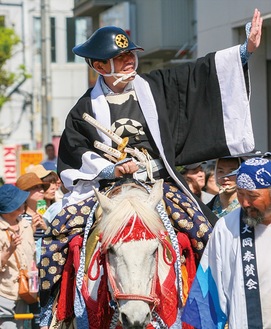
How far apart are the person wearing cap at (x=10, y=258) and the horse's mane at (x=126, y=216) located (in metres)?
2.87

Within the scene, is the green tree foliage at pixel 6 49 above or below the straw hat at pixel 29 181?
above

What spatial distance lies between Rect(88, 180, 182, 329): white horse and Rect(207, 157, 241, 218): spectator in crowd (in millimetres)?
2018

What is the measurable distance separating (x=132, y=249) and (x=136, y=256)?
7cm

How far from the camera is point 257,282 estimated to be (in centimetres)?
539

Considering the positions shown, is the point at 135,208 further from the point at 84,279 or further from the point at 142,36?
the point at 142,36

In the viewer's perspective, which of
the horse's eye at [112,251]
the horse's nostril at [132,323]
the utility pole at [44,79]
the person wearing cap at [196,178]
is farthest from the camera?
the utility pole at [44,79]

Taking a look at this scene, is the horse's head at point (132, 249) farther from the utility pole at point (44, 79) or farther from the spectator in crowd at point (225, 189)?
the utility pole at point (44, 79)

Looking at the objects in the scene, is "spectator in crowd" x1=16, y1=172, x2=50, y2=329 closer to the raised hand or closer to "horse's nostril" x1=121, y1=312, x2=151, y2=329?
the raised hand

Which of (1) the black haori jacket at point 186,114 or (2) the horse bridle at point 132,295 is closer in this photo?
(2) the horse bridle at point 132,295

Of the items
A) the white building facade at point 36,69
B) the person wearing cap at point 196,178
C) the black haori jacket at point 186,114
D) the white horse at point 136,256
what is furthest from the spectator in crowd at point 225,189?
the white building facade at point 36,69

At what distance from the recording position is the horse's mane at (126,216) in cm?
559

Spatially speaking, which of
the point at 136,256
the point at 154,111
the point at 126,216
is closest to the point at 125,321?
the point at 136,256

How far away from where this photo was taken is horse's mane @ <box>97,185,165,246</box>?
559cm

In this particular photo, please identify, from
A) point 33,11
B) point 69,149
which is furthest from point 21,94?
point 69,149
